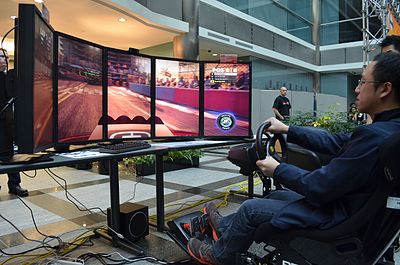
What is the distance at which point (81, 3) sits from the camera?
5.93 metres

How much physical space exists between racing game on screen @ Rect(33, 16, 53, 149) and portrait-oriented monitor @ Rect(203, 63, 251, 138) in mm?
1473

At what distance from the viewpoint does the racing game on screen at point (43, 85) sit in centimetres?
161

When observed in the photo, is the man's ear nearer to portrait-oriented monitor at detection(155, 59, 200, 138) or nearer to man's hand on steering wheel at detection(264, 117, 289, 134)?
man's hand on steering wheel at detection(264, 117, 289, 134)

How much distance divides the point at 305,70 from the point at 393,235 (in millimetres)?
14426

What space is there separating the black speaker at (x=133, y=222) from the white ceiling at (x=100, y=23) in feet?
13.5

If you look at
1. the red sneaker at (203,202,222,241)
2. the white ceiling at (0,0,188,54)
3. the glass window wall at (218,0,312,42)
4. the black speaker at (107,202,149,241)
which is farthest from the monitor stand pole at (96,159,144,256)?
the glass window wall at (218,0,312,42)

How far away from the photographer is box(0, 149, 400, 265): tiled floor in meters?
2.34

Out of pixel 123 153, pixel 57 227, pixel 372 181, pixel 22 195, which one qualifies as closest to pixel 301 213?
pixel 372 181

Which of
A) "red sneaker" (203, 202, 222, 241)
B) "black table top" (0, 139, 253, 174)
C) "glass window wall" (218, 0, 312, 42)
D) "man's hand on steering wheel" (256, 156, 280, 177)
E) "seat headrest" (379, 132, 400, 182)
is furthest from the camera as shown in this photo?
"glass window wall" (218, 0, 312, 42)

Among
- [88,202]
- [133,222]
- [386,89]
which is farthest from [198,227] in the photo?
[88,202]

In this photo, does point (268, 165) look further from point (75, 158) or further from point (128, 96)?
point (128, 96)

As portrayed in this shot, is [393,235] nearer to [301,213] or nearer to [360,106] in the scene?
[301,213]

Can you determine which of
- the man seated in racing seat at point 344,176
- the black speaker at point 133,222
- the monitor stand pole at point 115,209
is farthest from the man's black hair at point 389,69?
the black speaker at point 133,222

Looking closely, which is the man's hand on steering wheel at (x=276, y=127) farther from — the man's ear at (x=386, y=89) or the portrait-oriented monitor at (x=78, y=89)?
the portrait-oriented monitor at (x=78, y=89)
